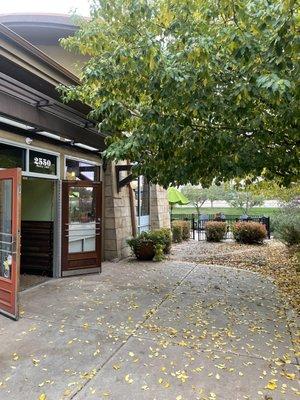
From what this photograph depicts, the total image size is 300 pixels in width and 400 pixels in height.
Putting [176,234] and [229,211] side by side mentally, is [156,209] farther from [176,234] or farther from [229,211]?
[229,211]

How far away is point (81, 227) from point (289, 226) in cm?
682

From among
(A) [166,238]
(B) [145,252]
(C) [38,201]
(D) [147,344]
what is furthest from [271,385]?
(A) [166,238]

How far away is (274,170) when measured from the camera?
19.7 ft

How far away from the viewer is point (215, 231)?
47.3ft

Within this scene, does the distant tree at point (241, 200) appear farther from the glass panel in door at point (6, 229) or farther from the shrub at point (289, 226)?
the glass panel in door at point (6, 229)

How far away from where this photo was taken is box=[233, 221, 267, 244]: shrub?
13508 millimetres

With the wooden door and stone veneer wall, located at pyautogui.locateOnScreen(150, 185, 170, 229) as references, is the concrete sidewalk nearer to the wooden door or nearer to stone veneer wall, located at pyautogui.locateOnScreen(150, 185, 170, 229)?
the wooden door

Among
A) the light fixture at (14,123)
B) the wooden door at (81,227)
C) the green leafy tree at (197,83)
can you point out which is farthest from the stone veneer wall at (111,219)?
the light fixture at (14,123)

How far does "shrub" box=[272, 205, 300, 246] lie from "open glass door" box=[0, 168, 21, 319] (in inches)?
345

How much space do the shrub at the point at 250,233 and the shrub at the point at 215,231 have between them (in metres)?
0.85

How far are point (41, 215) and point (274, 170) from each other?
4865 millimetres

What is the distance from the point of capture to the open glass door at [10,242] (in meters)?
4.71

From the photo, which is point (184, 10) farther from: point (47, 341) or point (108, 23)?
point (47, 341)

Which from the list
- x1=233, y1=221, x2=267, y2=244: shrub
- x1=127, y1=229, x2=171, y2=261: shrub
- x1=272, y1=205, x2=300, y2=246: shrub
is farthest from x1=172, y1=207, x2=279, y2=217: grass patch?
x1=127, y1=229, x2=171, y2=261: shrub
